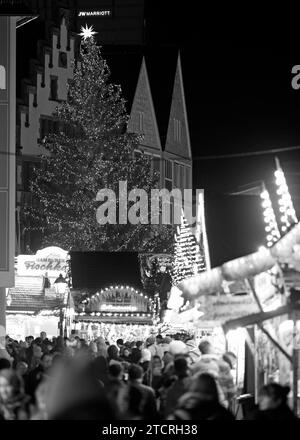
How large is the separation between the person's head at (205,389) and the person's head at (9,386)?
215cm

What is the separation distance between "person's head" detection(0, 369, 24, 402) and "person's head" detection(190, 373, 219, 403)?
2.15 metres

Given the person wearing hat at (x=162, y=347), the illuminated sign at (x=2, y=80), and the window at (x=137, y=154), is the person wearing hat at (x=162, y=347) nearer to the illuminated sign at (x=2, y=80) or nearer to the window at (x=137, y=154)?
the illuminated sign at (x=2, y=80)

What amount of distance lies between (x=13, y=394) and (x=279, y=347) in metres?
3.81

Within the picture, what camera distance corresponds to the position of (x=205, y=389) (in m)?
10.1

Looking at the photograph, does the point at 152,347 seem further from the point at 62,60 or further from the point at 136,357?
the point at 62,60

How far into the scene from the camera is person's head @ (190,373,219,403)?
9.85 m

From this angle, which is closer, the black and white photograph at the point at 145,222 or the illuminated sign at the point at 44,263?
the black and white photograph at the point at 145,222

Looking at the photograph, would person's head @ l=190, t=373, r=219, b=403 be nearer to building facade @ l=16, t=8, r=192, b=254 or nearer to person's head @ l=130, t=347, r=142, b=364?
person's head @ l=130, t=347, r=142, b=364

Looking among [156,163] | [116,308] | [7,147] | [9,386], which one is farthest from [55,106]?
[9,386]

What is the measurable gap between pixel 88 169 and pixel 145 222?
11.1ft

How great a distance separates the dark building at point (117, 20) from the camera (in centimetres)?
8800

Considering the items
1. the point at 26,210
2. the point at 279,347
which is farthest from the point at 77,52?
the point at 279,347

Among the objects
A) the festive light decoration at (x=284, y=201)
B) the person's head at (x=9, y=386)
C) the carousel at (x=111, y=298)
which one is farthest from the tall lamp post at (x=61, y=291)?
the person's head at (x=9, y=386)
